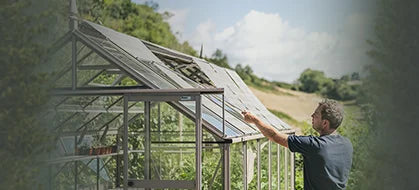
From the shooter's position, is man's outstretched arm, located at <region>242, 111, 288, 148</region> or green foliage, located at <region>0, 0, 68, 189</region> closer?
man's outstretched arm, located at <region>242, 111, 288, 148</region>

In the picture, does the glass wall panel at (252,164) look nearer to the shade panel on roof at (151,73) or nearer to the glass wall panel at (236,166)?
the shade panel on roof at (151,73)

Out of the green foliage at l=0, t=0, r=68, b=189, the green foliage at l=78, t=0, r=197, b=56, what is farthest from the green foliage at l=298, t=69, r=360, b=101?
the green foliage at l=0, t=0, r=68, b=189

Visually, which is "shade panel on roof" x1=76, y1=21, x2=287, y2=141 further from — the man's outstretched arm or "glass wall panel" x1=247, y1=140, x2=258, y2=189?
the man's outstretched arm

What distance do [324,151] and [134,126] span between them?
2695mm

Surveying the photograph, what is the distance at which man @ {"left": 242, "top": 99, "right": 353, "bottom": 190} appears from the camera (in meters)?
3.21

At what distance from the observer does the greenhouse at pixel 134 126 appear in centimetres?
536

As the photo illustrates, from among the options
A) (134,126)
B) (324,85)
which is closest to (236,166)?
(134,126)

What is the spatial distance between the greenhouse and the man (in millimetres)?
1919

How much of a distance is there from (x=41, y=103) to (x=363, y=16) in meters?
3.31

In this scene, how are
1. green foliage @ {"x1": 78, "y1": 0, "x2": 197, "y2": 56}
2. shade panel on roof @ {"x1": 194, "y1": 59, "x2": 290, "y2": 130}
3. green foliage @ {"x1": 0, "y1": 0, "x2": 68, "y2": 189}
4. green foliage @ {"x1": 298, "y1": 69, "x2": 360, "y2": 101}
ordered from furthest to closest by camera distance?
green foliage @ {"x1": 78, "y1": 0, "x2": 197, "y2": 56}
green foliage @ {"x1": 298, "y1": 69, "x2": 360, "y2": 101}
shade panel on roof @ {"x1": 194, "y1": 59, "x2": 290, "y2": 130}
green foliage @ {"x1": 0, "y1": 0, "x2": 68, "y2": 189}

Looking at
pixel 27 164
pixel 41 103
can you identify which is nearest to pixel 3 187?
pixel 27 164

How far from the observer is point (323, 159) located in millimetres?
3211

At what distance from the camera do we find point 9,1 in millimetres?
7254

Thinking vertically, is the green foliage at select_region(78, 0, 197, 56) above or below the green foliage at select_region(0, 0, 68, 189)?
above
